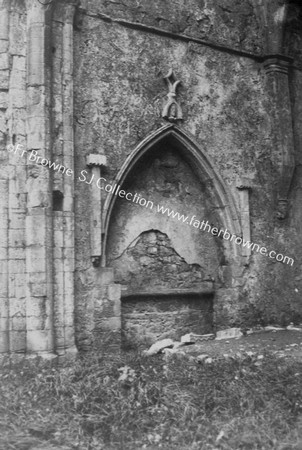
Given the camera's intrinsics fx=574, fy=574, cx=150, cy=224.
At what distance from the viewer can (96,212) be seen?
7.01 metres

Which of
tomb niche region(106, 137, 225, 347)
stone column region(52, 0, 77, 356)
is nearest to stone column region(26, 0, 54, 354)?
stone column region(52, 0, 77, 356)

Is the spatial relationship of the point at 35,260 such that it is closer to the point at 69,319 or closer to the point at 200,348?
the point at 69,319

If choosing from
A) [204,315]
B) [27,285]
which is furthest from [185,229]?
[27,285]

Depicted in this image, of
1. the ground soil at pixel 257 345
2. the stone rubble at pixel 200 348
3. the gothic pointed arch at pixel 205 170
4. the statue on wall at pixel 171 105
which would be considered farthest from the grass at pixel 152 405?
the statue on wall at pixel 171 105

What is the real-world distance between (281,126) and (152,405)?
5.20 meters

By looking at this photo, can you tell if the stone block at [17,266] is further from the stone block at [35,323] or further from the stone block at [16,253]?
the stone block at [35,323]

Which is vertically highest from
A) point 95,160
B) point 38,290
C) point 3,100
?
point 3,100

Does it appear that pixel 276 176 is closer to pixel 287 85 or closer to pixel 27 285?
pixel 287 85

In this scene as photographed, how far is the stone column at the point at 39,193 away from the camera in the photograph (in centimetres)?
625

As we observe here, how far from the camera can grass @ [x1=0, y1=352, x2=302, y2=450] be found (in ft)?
15.0

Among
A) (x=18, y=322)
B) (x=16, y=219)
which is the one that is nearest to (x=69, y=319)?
(x=18, y=322)

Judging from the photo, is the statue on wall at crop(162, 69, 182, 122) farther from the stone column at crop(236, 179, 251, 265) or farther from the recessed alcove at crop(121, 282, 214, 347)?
the recessed alcove at crop(121, 282, 214, 347)

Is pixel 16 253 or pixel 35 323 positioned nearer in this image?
pixel 35 323

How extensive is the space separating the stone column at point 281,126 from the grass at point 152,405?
3302 mm
